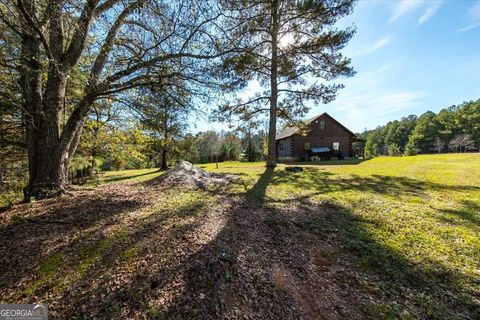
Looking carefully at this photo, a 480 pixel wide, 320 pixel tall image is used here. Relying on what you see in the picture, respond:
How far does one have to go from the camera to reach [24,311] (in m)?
1.98

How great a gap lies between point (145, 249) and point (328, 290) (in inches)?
90.8

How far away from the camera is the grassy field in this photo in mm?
2146

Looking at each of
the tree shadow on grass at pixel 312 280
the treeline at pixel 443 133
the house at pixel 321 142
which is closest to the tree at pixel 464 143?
the treeline at pixel 443 133

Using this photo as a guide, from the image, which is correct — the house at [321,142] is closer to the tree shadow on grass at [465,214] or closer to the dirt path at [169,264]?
the tree shadow on grass at [465,214]

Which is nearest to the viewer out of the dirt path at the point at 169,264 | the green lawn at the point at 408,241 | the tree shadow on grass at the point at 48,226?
the dirt path at the point at 169,264

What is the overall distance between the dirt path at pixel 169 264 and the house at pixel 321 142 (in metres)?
21.0

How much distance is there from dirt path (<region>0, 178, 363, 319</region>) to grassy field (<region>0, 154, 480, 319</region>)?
1 cm

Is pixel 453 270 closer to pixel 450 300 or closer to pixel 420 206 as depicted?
pixel 450 300

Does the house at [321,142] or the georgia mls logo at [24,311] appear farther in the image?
the house at [321,142]

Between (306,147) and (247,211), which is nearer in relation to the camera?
(247,211)

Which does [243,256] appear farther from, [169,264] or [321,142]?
[321,142]

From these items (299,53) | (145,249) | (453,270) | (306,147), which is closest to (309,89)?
(299,53)

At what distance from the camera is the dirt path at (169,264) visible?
6.77 feet

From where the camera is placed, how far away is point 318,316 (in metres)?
2.08
